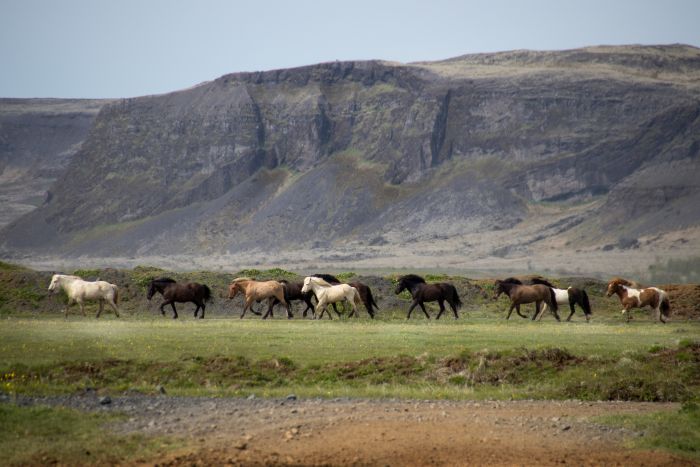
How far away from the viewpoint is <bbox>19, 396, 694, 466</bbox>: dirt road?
1559 cm

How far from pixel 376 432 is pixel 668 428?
5.35 m

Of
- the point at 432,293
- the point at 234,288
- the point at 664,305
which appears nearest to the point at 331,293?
the point at 432,293

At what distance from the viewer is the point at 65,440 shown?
53.1ft

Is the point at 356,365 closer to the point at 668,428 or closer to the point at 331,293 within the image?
the point at 668,428

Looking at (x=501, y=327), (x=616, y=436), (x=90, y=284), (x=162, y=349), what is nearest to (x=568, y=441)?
(x=616, y=436)

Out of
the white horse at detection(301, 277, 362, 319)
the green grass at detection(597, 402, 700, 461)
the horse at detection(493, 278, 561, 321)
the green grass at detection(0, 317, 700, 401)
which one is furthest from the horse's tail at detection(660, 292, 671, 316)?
the green grass at detection(597, 402, 700, 461)

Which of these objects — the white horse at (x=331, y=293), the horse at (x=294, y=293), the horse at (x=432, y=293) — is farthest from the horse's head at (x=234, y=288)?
the horse at (x=432, y=293)

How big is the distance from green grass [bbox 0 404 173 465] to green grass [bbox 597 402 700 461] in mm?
8158

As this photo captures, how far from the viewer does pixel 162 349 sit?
2531cm

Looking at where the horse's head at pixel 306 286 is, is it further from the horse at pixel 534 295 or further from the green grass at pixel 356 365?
the green grass at pixel 356 365

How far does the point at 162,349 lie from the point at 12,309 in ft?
77.0

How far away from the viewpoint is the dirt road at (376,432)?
51.1 feet

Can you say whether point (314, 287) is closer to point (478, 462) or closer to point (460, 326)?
point (460, 326)

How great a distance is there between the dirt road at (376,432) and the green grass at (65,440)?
0.50 m
